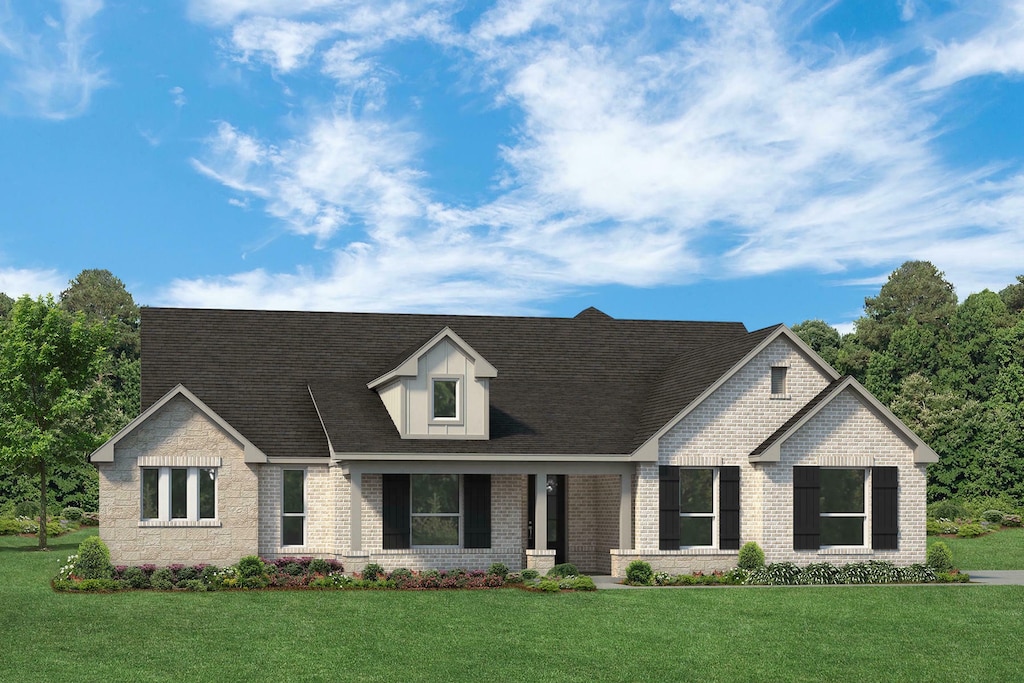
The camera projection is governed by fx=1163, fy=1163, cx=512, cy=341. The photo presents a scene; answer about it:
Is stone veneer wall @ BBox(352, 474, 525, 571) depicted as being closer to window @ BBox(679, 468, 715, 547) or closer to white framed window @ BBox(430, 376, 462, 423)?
white framed window @ BBox(430, 376, 462, 423)

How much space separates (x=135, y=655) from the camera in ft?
58.5

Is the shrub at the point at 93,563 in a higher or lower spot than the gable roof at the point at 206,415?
lower

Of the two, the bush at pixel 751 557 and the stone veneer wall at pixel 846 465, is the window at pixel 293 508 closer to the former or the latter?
the bush at pixel 751 557

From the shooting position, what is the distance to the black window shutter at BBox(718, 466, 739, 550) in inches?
1134

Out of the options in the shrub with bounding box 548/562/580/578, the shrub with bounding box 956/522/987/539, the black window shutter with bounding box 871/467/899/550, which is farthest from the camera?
the shrub with bounding box 956/522/987/539

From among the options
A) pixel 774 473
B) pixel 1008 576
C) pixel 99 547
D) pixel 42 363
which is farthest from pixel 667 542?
pixel 42 363

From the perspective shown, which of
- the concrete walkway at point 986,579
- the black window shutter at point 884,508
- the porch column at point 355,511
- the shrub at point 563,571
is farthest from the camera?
the black window shutter at point 884,508

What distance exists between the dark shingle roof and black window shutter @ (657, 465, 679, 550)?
1097mm

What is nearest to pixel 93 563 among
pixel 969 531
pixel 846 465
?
pixel 846 465

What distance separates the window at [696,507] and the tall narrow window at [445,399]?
19.8ft

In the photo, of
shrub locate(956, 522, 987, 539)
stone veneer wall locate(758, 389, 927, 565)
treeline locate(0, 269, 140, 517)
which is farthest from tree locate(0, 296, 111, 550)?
shrub locate(956, 522, 987, 539)

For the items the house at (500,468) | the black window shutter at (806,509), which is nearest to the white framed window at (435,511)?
the house at (500,468)

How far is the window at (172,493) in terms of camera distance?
28.1m

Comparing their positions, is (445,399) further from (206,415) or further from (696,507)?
(696,507)
